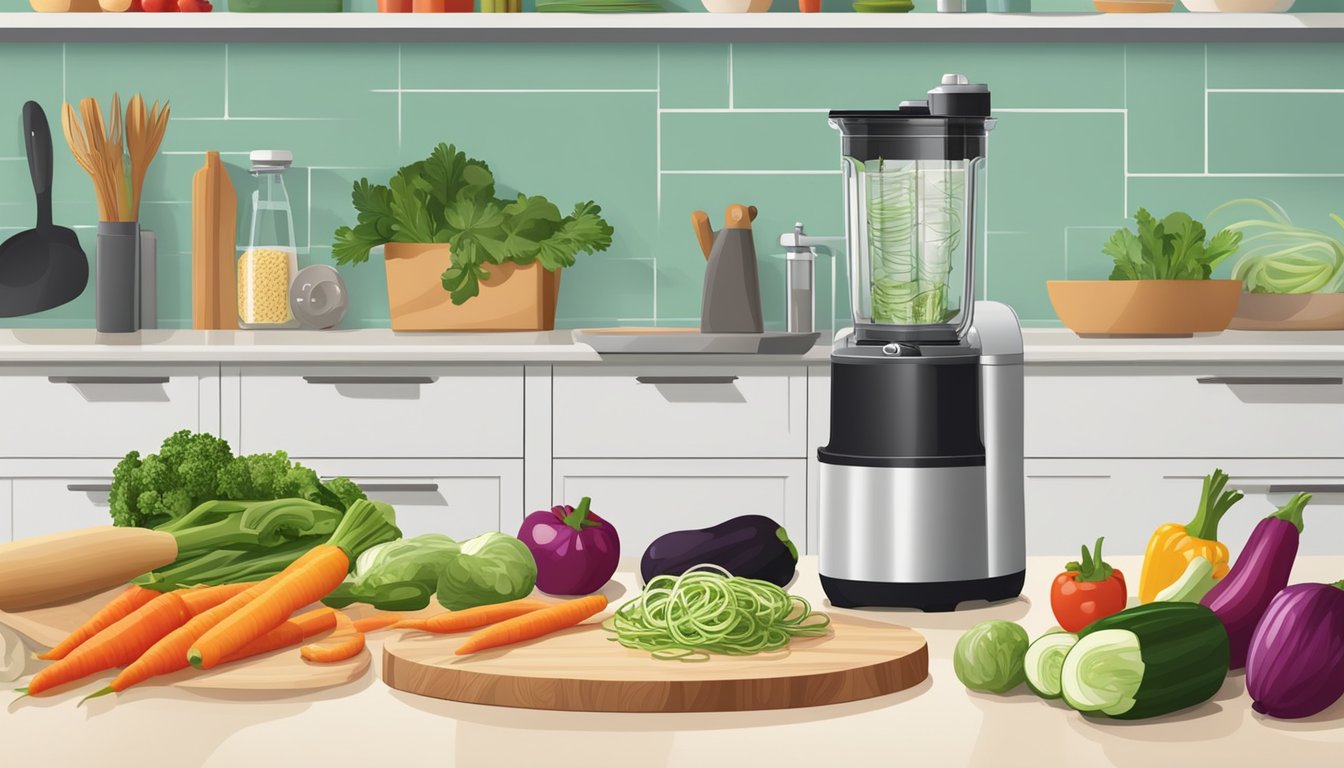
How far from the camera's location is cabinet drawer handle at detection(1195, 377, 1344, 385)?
9.60 feet

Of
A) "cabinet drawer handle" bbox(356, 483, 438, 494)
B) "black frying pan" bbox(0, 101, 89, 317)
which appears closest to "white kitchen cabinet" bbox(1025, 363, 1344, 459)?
"cabinet drawer handle" bbox(356, 483, 438, 494)

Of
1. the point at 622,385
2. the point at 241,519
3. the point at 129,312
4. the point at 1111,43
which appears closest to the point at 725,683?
the point at 241,519

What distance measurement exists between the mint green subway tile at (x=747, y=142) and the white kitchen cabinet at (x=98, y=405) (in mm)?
1267

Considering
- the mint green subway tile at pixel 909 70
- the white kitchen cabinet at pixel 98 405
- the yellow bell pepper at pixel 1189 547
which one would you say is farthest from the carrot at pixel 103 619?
the mint green subway tile at pixel 909 70

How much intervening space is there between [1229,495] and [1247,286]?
236 centimetres

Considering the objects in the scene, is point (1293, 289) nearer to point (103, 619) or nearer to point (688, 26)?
point (688, 26)

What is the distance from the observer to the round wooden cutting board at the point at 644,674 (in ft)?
2.89

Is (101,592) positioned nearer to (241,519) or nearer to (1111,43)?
(241,519)

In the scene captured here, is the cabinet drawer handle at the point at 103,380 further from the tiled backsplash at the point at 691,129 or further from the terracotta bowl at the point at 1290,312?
the terracotta bowl at the point at 1290,312

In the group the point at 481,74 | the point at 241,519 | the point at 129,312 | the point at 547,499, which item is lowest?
the point at 547,499

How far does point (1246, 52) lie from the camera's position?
3.54 meters

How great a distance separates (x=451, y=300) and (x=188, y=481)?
79.2 inches

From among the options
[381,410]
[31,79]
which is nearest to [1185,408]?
[381,410]

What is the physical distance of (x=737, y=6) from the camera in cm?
334
